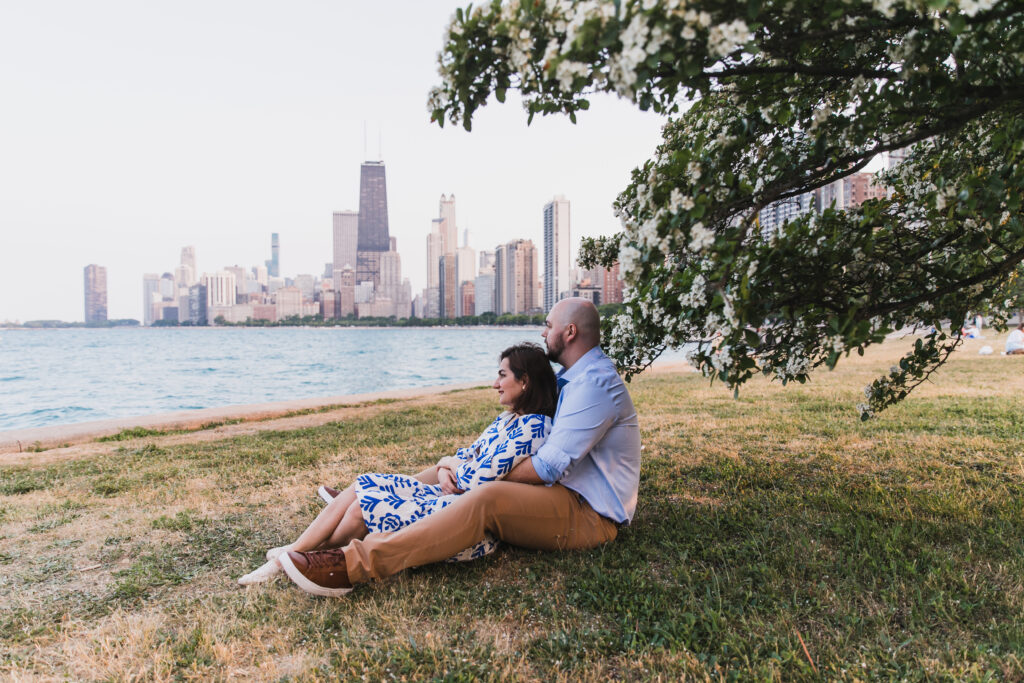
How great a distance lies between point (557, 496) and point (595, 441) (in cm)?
41

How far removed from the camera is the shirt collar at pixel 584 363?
145 inches

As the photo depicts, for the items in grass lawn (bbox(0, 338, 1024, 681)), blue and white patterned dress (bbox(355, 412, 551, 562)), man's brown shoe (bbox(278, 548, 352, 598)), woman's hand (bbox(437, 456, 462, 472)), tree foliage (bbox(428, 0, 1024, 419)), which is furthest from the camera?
woman's hand (bbox(437, 456, 462, 472))

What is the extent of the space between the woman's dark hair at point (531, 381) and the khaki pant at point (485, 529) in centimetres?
53

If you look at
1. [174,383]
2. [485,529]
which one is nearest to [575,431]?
[485,529]

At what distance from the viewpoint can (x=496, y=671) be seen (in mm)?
2564

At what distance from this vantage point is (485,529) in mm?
3461

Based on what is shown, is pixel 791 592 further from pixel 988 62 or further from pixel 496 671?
pixel 988 62

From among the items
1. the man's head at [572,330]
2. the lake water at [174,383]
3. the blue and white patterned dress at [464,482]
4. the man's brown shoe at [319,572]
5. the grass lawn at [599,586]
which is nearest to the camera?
the grass lawn at [599,586]

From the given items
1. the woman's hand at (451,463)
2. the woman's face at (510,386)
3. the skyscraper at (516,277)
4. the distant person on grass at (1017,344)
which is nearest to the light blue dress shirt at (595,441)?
the woman's face at (510,386)

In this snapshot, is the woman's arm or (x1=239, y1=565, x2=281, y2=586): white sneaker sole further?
the woman's arm

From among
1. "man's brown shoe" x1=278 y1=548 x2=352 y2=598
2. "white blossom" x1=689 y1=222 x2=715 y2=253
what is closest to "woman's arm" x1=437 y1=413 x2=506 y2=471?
"man's brown shoe" x1=278 y1=548 x2=352 y2=598

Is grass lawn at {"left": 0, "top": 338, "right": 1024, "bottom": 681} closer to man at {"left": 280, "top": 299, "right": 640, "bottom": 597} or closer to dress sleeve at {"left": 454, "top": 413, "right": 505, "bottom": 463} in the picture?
man at {"left": 280, "top": 299, "right": 640, "bottom": 597}

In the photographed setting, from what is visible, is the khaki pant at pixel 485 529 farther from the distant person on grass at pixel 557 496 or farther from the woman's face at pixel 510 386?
the woman's face at pixel 510 386

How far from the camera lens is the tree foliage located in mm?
2174
